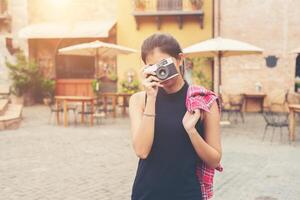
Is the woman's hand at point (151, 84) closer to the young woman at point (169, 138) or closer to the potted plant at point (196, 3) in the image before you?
the young woman at point (169, 138)

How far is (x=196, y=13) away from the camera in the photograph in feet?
55.6

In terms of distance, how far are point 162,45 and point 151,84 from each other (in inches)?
7.7

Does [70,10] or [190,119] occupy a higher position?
[70,10]

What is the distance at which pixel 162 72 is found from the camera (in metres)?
1.79

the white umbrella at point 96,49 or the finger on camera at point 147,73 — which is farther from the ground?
the white umbrella at point 96,49

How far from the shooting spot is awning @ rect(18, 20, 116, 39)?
17.1 m

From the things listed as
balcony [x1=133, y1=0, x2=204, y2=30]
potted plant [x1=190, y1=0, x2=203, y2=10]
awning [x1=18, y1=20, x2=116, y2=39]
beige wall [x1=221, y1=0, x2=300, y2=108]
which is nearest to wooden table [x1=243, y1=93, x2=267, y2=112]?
beige wall [x1=221, y1=0, x2=300, y2=108]

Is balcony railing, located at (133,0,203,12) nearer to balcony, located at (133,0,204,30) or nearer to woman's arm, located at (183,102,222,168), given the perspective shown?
balcony, located at (133,0,204,30)

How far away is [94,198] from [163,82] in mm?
3798

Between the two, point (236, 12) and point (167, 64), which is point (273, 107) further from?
point (167, 64)

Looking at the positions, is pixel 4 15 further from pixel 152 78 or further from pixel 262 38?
pixel 152 78

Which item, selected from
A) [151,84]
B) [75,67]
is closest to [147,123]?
[151,84]

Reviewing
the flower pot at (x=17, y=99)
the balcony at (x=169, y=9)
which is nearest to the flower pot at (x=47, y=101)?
the flower pot at (x=17, y=99)

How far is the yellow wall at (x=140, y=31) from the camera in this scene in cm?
1742
